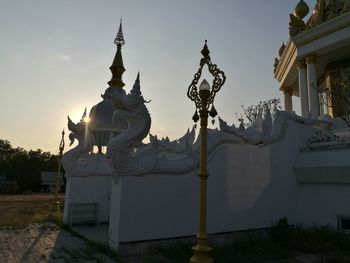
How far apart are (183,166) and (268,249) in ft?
9.60

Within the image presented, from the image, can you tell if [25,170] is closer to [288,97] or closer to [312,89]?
[288,97]

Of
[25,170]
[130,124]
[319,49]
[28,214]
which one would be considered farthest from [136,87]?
[25,170]

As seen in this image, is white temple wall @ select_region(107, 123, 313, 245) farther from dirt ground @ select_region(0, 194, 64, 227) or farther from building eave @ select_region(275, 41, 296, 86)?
building eave @ select_region(275, 41, 296, 86)

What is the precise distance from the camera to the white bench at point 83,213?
10133mm

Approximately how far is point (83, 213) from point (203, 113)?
23.0 feet

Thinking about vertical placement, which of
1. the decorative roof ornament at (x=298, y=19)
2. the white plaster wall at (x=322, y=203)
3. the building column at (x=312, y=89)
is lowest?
the white plaster wall at (x=322, y=203)

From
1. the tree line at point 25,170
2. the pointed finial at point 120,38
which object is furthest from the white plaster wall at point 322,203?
the tree line at point 25,170

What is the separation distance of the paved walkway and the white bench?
0.73 metres

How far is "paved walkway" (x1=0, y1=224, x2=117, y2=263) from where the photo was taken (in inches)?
248

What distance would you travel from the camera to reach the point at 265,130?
9.57m

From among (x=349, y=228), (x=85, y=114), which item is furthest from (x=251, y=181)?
(x=85, y=114)

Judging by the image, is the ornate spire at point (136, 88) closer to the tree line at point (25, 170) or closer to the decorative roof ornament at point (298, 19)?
the decorative roof ornament at point (298, 19)

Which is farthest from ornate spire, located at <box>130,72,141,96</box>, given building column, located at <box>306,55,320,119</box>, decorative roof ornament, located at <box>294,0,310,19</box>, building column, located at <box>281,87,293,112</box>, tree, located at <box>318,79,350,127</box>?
building column, located at <box>281,87,293,112</box>

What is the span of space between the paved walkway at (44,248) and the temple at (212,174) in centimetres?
65
